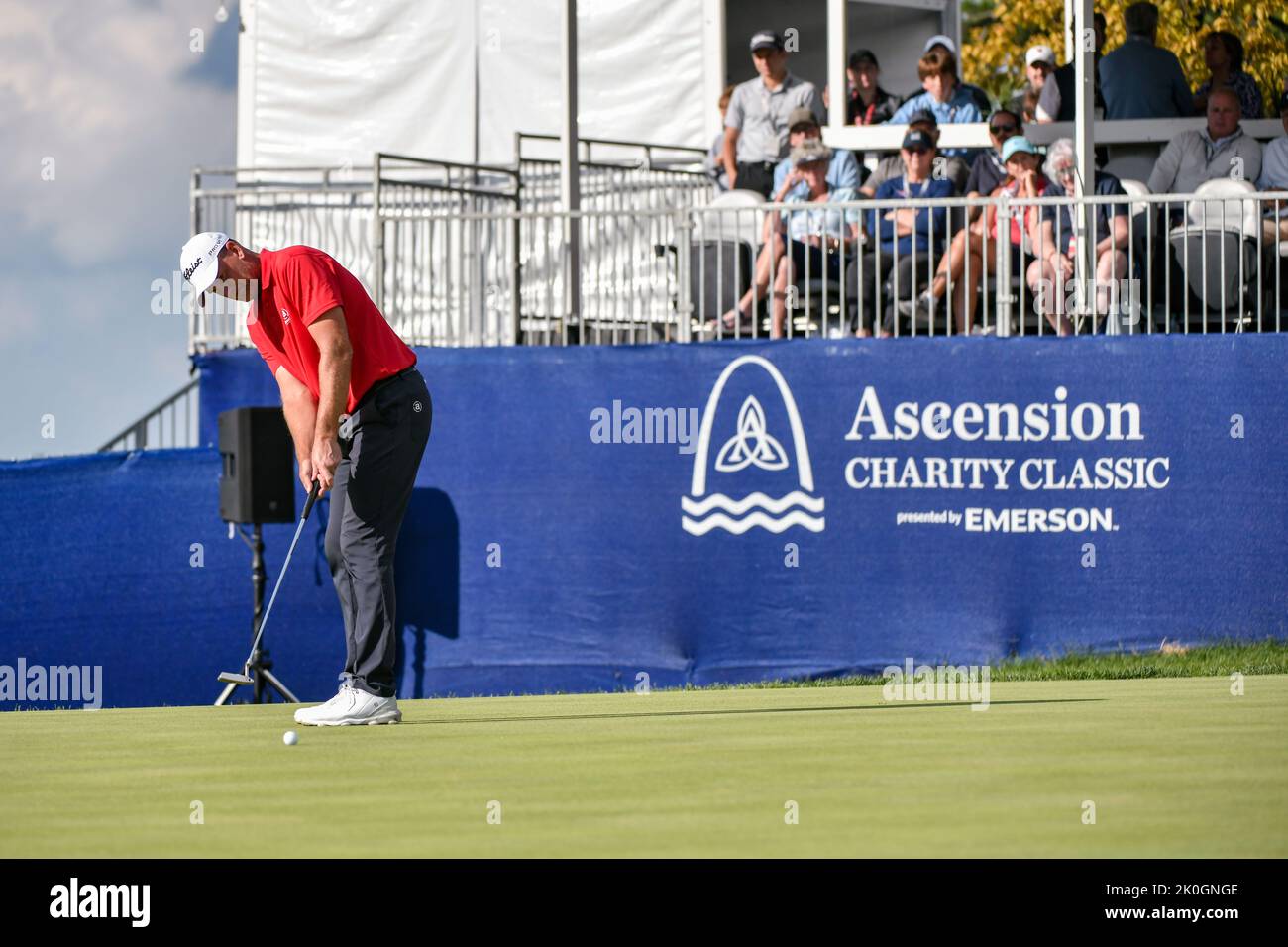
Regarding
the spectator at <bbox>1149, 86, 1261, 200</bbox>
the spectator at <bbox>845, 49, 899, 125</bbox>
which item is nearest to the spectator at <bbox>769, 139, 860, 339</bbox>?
the spectator at <bbox>1149, 86, 1261, 200</bbox>

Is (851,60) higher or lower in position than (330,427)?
higher

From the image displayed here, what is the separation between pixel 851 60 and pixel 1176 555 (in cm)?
708

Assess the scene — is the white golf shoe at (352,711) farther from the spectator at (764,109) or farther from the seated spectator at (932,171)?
the spectator at (764,109)

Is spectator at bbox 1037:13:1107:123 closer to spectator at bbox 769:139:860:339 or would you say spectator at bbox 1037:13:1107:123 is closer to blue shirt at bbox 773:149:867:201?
blue shirt at bbox 773:149:867:201

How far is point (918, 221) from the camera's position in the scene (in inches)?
575

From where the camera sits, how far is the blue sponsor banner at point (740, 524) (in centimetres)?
1377

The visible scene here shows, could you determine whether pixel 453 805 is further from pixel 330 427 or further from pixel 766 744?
pixel 330 427

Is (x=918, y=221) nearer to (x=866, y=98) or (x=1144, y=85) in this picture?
(x=1144, y=85)

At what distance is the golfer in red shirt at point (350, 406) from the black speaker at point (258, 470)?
17.8 feet

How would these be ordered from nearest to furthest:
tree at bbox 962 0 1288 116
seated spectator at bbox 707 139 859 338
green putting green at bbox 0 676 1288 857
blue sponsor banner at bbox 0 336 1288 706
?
green putting green at bbox 0 676 1288 857, blue sponsor banner at bbox 0 336 1288 706, seated spectator at bbox 707 139 859 338, tree at bbox 962 0 1288 116

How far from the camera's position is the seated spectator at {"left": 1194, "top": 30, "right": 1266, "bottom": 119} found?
56.6 feet

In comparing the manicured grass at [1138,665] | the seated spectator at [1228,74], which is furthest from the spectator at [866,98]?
the manicured grass at [1138,665]
